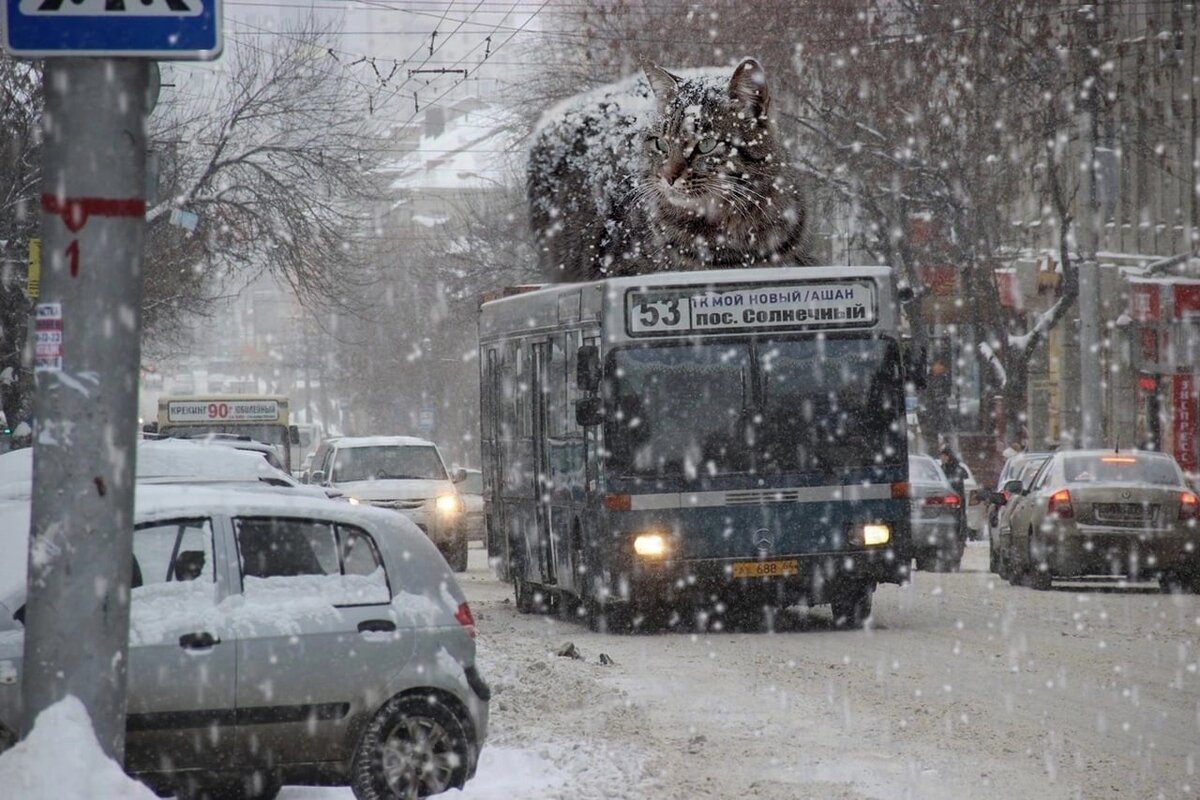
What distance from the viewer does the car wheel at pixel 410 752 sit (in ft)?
Answer: 28.1

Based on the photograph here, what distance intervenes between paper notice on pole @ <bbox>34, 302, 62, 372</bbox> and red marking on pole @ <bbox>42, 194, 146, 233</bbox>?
233 millimetres

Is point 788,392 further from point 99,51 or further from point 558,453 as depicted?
point 99,51

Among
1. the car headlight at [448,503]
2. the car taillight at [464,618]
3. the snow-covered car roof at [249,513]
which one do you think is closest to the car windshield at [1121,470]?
the car headlight at [448,503]

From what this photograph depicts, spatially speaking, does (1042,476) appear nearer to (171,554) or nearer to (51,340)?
(171,554)

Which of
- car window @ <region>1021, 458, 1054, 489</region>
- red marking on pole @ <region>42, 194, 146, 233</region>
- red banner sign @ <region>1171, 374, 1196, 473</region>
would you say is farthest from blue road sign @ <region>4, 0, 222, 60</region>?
Answer: red banner sign @ <region>1171, 374, 1196, 473</region>

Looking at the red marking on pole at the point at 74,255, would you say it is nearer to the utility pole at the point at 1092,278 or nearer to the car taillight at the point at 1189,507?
the car taillight at the point at 1189,507

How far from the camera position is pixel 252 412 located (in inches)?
1507

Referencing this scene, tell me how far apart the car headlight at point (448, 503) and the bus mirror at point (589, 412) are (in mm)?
12287

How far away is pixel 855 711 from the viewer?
11.9 m

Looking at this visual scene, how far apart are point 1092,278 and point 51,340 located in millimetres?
29137

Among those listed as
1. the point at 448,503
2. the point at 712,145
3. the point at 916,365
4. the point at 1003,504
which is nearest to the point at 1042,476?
the point at 1003,504

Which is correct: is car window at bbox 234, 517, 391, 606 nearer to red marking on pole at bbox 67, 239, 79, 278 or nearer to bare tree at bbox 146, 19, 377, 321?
red marking on pole at bbox 67, 239, 79, 278

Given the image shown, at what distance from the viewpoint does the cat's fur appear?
1766 cm

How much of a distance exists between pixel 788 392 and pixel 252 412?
74.0 ft
